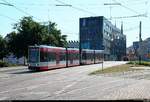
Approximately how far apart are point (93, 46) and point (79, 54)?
72.2m

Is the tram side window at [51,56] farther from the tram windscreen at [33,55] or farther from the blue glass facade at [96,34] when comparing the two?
the blue glass facade at [96,34]

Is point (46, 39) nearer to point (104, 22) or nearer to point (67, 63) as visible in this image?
point (67, 63)

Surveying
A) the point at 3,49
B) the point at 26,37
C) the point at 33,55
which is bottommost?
the point at 33,55

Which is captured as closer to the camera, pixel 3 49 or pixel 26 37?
pixel 26 37

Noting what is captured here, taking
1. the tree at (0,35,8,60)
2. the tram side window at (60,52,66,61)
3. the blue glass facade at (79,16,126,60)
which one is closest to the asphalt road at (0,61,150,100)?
the tram side window at (60,52,66,61)

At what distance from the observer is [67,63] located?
55.2 meters

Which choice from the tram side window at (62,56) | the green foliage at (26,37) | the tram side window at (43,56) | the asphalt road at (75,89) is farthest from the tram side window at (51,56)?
the green foliage at (26,37)

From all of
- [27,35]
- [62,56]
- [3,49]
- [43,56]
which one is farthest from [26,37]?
[43,56]

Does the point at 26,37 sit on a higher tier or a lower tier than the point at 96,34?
lower

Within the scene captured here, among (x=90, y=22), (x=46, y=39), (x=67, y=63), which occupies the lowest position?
(x=67, y=63)

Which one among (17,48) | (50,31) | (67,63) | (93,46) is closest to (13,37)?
(17,48)

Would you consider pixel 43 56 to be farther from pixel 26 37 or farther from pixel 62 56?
pixel 26 37

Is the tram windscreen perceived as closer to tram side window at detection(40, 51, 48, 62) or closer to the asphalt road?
tram side window at detection(40, 51, 48, 62)

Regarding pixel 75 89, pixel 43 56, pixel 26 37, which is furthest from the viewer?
pixel 26 37
